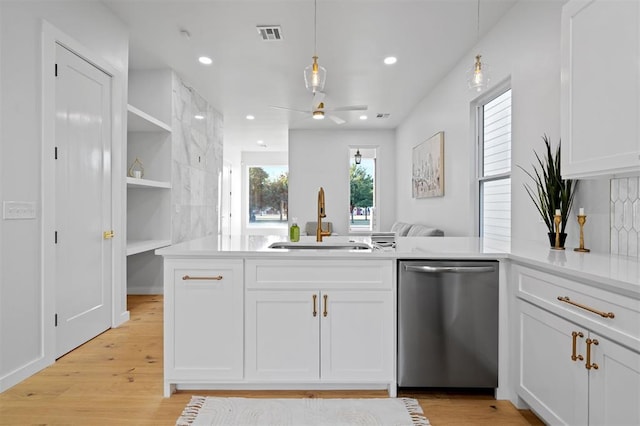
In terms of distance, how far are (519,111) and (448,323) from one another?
1952 millimetres

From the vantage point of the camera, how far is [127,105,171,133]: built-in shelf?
3.62 meters

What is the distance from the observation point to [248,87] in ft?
16.6

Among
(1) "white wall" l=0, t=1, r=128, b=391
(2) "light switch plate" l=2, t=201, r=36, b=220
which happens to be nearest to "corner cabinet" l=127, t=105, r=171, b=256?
(1) "white wall" l=0, t=1, r=128, b=391

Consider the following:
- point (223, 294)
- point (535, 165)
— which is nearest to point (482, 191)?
point (535, 165)

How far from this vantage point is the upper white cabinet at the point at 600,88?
1.51 metres

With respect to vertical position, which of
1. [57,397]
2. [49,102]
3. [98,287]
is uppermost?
[49,102]

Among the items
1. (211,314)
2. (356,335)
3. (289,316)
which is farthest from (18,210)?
(356,335)

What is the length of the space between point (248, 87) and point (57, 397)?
13.8 ft

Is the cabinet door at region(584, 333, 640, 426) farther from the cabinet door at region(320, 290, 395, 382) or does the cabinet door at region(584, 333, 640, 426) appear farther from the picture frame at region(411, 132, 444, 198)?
the picture frame at region(411, 132, 444, 198)

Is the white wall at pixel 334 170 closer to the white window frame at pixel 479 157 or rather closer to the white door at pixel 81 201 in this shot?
the white window frame at pixel 479 157

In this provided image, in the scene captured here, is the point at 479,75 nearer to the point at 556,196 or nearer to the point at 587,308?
the point at 556,196

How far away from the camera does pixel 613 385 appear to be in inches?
49.5

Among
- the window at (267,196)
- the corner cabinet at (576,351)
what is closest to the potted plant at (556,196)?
the corner cabinet at (576,351)

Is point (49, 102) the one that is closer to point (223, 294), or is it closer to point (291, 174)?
point (223, 294)
